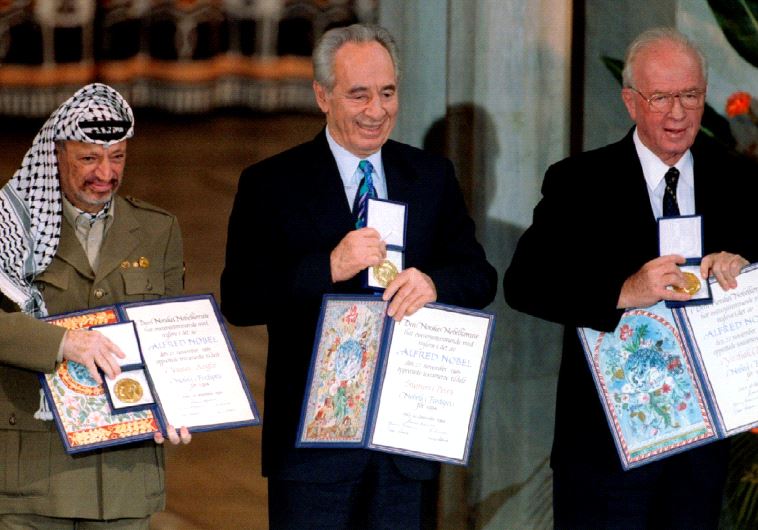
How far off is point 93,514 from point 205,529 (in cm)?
238

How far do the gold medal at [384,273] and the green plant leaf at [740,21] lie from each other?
209 centimetres

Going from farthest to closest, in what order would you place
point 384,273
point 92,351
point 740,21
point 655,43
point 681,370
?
point 740,21 < point 655,43 < point 681,370 < point 384,273 < point 92,351

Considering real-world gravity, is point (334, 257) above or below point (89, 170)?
below

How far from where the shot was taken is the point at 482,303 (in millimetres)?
3656

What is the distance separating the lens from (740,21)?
4953 millimetres

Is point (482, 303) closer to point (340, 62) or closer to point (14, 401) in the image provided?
point (340, 62)

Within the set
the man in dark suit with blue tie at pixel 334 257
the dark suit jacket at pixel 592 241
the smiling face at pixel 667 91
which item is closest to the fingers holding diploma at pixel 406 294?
the man in dark suit with blue tie at pixel 334 257

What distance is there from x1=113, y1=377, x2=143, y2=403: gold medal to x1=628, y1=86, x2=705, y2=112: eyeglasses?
1536 millimetres

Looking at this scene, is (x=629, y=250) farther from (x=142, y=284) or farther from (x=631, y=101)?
(x=142, y=284)

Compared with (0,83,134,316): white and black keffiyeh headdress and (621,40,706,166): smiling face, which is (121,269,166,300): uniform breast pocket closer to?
(0,83,134,316): white and black keffiyeh headdress

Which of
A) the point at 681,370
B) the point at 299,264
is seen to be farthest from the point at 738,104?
the point at 299,264

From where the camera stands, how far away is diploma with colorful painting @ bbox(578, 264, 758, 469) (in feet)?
11.7

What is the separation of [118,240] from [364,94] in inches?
29.3

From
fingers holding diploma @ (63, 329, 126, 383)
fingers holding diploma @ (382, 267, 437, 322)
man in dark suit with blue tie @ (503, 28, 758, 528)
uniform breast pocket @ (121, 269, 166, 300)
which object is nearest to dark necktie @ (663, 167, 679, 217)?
man in dark suit with blue tie @ (503, 28, 758, 528)
